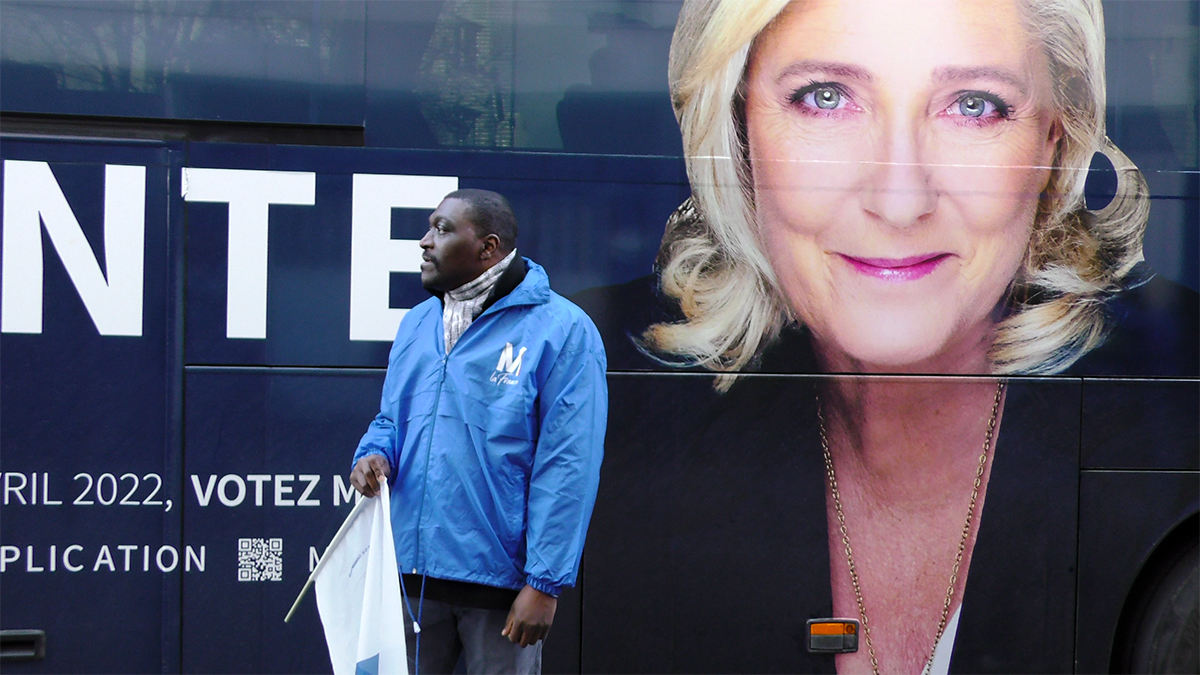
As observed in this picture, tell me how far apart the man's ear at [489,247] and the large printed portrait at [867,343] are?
2.95 ft

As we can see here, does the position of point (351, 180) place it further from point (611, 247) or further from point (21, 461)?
point (21, 461)

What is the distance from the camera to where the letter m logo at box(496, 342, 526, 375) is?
2439 millimetres

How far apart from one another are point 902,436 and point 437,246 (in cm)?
186

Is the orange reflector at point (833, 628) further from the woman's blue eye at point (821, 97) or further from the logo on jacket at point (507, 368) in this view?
the woman's blue eye at point (821, 97)

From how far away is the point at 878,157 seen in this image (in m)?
3.41

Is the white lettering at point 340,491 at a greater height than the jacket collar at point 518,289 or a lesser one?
lesser

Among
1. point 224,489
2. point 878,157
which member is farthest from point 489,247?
point 878,157

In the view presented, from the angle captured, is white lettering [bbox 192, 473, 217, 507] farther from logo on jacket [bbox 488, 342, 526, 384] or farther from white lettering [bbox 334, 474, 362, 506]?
logo on jacket [bbox 488, 342, 526, 384]

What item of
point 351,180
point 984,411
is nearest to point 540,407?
point 351,180

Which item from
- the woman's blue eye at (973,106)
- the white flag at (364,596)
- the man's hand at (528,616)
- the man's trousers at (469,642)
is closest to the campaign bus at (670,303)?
the woman's blue eye at (973,106)

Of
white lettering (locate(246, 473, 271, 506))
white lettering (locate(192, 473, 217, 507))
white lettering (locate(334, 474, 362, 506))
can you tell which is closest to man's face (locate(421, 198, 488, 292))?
white lettering (locate(334, 474, 362, 506))

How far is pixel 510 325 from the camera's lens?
2.49 metres

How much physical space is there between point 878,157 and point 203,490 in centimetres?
256

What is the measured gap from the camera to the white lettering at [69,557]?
129 inches
